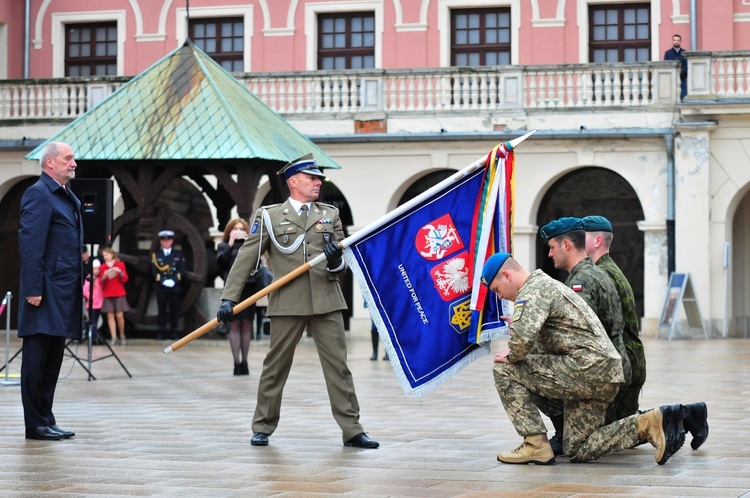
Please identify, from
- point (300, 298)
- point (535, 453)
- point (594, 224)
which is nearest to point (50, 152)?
point (300, 298)

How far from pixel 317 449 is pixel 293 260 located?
1.23 meters

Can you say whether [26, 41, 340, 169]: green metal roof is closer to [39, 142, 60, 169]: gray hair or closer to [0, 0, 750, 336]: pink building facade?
[0, 0, 750, 336]: pink building facade

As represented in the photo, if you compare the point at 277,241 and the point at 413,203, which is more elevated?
the point at 413,203

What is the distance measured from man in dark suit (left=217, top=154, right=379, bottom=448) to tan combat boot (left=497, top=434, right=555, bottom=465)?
1127mm

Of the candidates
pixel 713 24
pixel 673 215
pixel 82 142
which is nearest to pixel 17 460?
pixel 82 142

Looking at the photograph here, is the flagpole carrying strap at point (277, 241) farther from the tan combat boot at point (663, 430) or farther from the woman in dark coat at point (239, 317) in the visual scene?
the woman in dark coat at point (239, 317)

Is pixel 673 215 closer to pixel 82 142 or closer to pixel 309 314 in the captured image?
pixel 82 142

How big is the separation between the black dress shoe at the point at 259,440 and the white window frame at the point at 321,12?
77.1 ft

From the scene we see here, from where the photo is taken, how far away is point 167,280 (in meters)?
22.3

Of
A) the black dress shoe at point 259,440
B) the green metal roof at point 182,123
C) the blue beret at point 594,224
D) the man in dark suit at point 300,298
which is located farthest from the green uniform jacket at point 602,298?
the green metal roof at point 182,123

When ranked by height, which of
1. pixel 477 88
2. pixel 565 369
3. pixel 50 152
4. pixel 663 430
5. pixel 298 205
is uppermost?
pixel 477 88

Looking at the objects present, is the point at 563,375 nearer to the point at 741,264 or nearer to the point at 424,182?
the point at 424,182

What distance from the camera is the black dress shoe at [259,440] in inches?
356

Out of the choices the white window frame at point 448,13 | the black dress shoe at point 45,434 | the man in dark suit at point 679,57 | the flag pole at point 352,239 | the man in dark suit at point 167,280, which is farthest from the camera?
the white window frame at point 448,13
